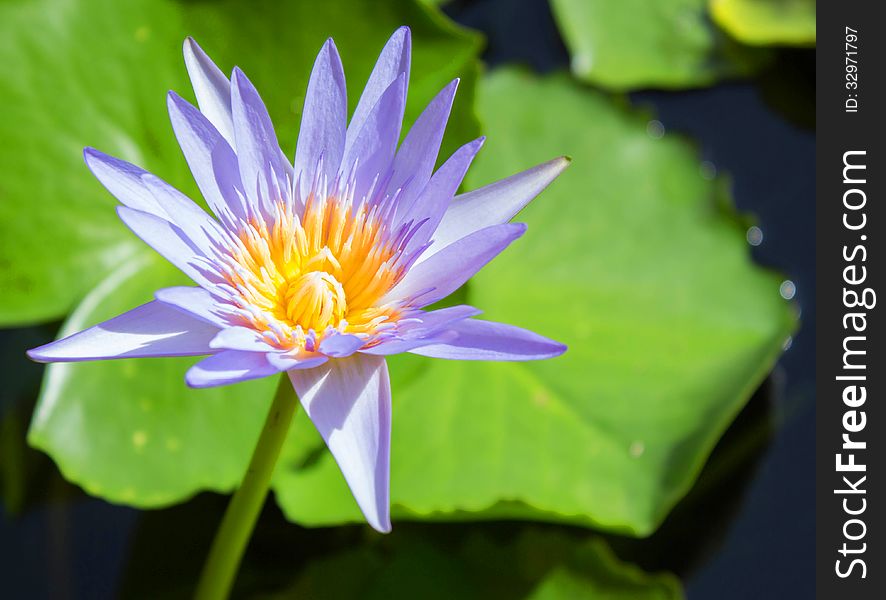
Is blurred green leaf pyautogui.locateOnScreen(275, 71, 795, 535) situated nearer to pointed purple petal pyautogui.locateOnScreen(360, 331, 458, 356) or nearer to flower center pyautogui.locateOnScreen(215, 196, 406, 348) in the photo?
flower center pyautogui.locateOnScreen(215, 196, 406, 348)

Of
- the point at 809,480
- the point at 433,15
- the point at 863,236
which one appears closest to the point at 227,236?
the point at 433,15

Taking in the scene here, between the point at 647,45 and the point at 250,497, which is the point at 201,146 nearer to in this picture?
the point at 250,497

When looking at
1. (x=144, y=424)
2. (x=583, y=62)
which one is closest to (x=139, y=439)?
(x=144, y=424)

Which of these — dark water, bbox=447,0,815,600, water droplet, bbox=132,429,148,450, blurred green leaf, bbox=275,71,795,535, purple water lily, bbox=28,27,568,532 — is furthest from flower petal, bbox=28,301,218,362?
dark water, bbox=447,0,815,600

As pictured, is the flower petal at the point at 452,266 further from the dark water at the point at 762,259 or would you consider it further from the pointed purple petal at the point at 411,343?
the dark water at the point at 762,259

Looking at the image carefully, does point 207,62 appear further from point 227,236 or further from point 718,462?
point 718,462

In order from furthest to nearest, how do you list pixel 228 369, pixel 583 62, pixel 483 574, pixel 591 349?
pixel 583 62 < pixel 591 349 < pixel 483 574 < pixel 228 369
